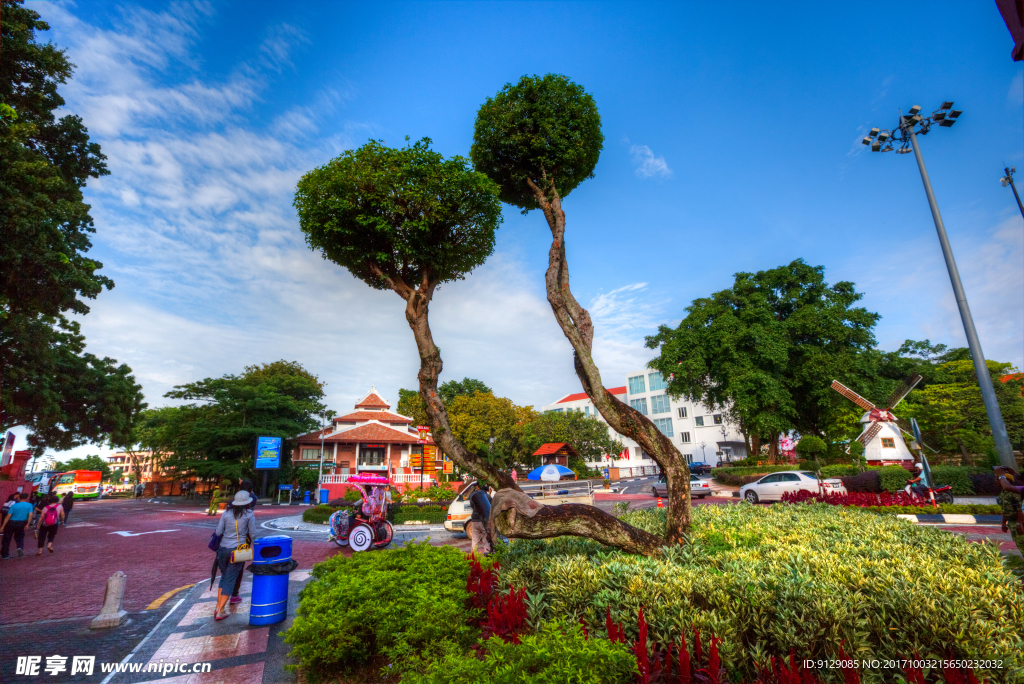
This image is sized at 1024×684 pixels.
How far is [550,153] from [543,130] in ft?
1.34

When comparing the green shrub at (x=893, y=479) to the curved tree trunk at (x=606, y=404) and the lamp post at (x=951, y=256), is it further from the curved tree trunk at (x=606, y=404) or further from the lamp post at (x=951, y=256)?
the curved tree trunk at (x=606, y=404)

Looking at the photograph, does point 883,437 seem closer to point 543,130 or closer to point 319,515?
point 543,130

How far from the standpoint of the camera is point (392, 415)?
4322 cm

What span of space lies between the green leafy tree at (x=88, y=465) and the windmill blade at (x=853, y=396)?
132769mm

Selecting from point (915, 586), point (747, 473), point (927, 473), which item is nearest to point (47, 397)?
point (915, 586)

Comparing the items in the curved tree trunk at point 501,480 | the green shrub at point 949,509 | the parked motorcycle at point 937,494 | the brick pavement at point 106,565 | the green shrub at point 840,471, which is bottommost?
the brick pavement at point 106,565

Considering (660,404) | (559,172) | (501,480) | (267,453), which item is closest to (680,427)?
(660,404)

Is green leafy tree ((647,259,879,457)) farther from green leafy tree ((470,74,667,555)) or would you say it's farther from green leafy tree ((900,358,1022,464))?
green leafy tree ((470,74,667,555))

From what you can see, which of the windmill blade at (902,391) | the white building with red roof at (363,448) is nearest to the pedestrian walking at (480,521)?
the windmill blade at (902,391)

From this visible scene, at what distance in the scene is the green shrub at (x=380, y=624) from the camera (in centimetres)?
420

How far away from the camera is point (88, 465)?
10362 cm

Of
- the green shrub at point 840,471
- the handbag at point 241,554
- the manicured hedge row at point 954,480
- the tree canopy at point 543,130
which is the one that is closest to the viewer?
the handbag at point 241,554

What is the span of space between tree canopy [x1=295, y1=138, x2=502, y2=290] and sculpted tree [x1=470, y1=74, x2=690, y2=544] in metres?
0.61

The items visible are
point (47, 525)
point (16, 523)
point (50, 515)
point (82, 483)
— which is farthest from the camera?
point (82, 483)
